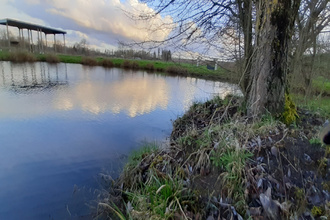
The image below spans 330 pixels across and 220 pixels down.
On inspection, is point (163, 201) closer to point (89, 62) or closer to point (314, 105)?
point (314, 105)

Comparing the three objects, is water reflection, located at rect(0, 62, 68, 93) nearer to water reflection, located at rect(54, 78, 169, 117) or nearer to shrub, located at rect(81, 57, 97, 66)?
water reflection, located at rect(54, 78, 169, 117)

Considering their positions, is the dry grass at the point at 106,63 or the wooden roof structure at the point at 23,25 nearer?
the wooden roof structure at the point at 23,25

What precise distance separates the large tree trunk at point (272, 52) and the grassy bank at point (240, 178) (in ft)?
1.12

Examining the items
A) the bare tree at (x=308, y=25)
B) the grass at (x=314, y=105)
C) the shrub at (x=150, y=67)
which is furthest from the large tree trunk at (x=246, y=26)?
the shrub at (x=150, y=67)

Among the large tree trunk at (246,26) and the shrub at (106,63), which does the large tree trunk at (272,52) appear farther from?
the shrub at (106,63)

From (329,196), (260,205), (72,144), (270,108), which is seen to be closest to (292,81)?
(270,108)

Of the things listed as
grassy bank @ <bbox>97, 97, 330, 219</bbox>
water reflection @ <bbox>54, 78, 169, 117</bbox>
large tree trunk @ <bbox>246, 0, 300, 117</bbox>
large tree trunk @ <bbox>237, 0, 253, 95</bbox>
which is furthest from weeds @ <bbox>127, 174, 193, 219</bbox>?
water reflection @ <bbox>54, 78, 169, 117</bbox>

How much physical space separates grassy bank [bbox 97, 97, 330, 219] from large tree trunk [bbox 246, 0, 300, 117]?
13.4 inches

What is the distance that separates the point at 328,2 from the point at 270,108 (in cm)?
440

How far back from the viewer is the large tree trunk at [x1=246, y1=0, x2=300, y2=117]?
96.4 inches

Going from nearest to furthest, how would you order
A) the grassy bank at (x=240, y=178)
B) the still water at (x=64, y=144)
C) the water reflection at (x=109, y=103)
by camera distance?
the grassy bank at (x=240, y=178) < the still water at (x=64, y=144) < the water reflection at (x=109, y=103)

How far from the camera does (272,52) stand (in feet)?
8.27

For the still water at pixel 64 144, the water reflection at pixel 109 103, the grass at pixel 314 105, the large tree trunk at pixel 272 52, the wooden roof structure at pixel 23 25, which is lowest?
the still water at pixel 64 144

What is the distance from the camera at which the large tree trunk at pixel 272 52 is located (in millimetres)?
2449
